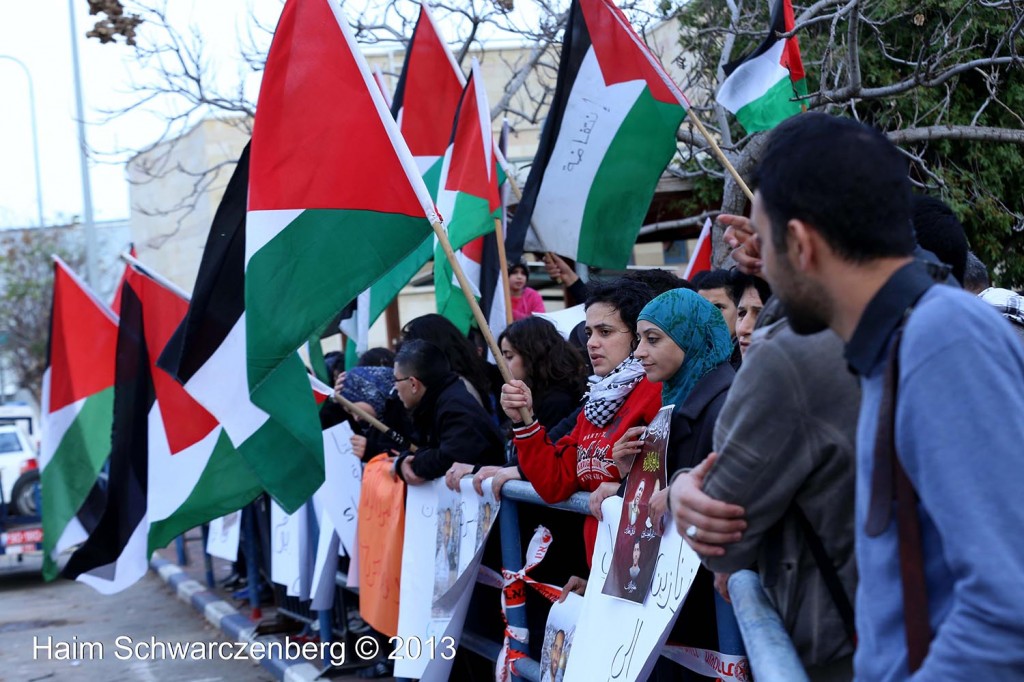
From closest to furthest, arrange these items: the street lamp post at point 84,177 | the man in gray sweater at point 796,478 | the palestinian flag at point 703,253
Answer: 1. the man in gray sweater at point 796,478
2. the palestinian flag at point 703,253
3. the street lamp post at point 84,177

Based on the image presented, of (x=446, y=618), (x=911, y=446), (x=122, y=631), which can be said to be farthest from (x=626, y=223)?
(x=122, y=631)

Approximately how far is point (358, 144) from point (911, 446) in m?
4.15

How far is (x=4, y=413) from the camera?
16.1m

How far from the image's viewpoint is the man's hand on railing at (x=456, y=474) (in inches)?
218

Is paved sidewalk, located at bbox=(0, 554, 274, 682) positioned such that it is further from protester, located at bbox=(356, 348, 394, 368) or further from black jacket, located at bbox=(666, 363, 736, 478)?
black jacket, located at bbox=(666, 363, 736, 478)

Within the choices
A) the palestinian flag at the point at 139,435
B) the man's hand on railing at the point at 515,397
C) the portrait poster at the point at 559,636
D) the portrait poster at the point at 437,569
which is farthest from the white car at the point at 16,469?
the portrait poster at the point at 559,636

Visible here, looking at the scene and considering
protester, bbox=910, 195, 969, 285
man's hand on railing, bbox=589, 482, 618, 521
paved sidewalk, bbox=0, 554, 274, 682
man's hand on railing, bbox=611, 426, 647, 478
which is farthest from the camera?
paved sidewalk, bbox=0, 554, 274, 682

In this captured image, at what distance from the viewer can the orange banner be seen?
247 inches

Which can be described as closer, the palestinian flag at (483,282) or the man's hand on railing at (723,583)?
the man's hand on railing at (723,583)

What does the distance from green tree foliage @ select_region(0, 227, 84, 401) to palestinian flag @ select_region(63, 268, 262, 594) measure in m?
34.7

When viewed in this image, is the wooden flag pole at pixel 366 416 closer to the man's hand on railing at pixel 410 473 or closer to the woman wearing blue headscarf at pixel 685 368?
the man's hand on railing at pixel 410 473

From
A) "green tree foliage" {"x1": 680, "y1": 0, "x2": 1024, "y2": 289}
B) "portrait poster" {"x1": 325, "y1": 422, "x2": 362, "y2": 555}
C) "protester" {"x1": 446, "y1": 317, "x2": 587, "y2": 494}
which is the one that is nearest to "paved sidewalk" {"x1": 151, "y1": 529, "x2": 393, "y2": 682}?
"portrait poster" {"x1": 325, "y1": 422, "x2": 362, "y2": 555}

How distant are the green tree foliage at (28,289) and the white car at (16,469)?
26313mm

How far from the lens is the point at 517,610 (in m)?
4.93
